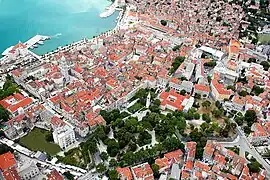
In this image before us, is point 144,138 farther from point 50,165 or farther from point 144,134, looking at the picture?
point 50,165

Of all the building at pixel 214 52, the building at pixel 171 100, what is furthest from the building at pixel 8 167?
the building at pixel 214 52

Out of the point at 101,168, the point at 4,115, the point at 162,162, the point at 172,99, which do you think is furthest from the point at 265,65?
the point at 4,115

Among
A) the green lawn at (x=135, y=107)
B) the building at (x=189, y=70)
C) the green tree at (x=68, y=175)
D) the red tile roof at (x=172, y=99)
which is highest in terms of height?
the building at (x=189, y=70)

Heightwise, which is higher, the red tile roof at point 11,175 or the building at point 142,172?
the red tile roof at point 11,175

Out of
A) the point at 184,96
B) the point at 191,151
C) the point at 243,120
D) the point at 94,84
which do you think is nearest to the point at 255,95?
the point at 243,120

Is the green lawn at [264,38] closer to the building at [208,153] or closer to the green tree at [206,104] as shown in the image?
the green tree at [206,104]

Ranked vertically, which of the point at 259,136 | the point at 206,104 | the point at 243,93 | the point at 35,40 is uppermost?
the point at 35,40

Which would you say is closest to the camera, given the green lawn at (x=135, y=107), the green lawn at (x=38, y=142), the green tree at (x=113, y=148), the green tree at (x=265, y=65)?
the green tree at (x=113, y=148)

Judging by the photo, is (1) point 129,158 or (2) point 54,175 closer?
(2) point 54,175
